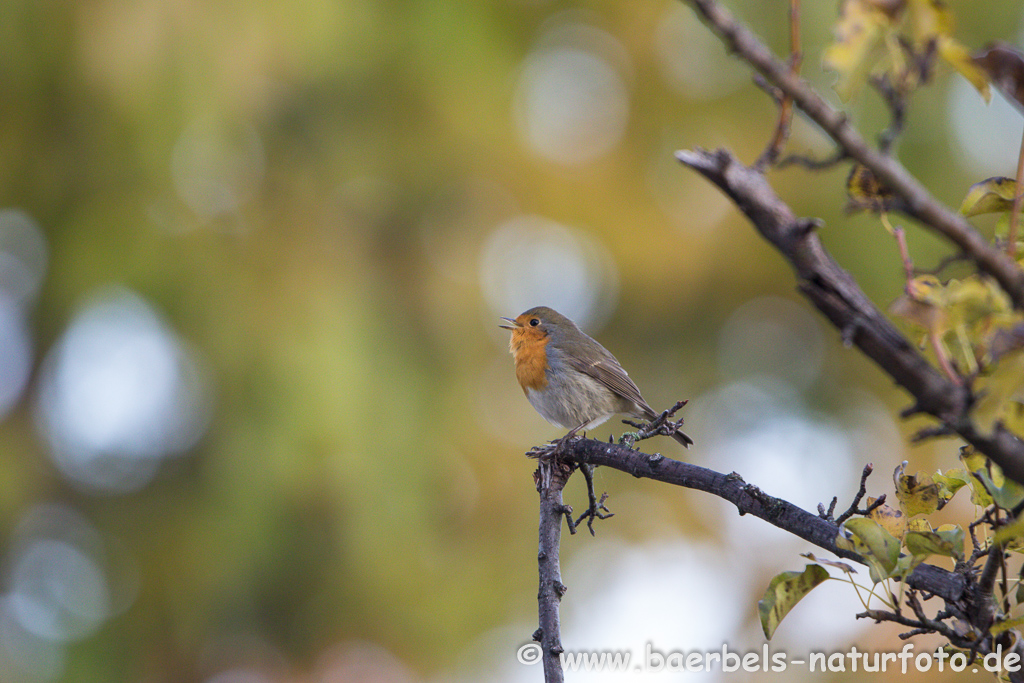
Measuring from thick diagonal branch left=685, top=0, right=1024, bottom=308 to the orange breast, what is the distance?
11.8 feet

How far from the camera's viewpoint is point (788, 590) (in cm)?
121

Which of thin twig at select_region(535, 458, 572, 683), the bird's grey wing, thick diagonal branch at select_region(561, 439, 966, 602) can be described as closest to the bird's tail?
the bird's grey wing

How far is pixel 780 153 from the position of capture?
797mm

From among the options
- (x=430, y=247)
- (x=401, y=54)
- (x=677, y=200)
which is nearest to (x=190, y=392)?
(x=430, y=247)

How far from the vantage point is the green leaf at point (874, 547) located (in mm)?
1130

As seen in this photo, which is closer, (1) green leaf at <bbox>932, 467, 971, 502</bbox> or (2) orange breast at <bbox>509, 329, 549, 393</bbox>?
(1) green leaf at <bbox>932, 467, 971, 502</bbox>

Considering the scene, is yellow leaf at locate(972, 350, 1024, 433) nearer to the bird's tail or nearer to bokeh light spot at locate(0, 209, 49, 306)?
the bird's tail

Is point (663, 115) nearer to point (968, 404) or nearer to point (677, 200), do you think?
point (677, 200)

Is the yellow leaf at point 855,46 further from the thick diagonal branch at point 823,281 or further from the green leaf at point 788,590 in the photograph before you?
the green leaf at point 788,590

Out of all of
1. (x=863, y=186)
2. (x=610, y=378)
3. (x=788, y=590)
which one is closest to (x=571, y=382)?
(x=610, y=378)

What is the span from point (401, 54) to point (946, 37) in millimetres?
6381

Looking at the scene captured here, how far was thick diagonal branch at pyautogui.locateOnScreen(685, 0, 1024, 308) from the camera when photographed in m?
0.71

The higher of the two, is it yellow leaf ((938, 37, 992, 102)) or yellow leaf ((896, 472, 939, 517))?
yellow leaf ((938, 37, 992, 102))

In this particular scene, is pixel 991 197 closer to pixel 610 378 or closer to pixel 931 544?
pixel 931 544
